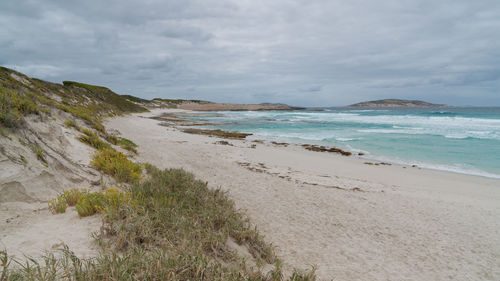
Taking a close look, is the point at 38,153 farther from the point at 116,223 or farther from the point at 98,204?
the point at 116,223

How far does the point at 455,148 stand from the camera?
18953 millimetres

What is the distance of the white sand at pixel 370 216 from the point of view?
4.66 meters

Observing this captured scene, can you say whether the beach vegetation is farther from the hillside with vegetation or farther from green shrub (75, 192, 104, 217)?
green shrub (75, 192, 104, 217)

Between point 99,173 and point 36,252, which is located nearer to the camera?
point 36,252

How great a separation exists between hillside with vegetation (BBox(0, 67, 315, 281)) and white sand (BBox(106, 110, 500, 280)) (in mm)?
1338

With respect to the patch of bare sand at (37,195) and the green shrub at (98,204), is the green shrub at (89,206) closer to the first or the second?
the green shrub at (98,204)

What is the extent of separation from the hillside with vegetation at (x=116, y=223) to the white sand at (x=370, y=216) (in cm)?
134

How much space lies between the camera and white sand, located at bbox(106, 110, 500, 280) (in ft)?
15.3

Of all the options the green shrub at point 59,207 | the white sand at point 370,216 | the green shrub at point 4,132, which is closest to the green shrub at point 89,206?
the green shrub at point 59,207

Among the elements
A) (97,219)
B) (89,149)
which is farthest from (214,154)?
(97,219)

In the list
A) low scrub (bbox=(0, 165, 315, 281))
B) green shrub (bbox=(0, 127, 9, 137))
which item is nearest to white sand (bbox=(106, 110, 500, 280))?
low scrub (bbox=(0, 165, 315, 281))

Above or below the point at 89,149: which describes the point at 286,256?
below

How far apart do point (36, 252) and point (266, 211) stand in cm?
509

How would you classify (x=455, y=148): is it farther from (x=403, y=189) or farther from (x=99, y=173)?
(x=99, y=173)
